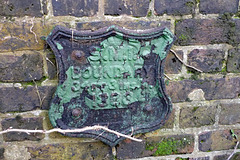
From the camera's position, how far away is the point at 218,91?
78cm

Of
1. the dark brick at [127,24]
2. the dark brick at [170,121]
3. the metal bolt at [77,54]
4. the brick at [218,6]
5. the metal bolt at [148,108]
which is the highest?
the brick at [218,6]

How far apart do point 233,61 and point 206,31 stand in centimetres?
17

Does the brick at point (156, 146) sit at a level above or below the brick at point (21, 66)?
below

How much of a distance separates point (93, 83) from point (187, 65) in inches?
13.7

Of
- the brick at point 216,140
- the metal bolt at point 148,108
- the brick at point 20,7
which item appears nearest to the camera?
the brick at point 20,7

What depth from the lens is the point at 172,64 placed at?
0.74 metres

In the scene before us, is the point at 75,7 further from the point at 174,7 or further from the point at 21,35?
the point at 174,7

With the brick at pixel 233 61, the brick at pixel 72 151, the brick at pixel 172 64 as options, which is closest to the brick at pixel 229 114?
the brick at pixel 233 61

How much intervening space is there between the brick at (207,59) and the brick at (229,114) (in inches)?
6.6

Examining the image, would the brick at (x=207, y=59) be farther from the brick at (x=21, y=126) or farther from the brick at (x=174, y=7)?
the brick at (x=21, y=126)

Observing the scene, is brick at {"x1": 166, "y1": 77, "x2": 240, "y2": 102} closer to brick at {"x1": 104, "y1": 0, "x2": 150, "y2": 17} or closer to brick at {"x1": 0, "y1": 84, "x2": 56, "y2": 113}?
brick at {"x1": 104, "y1": 0, "x2": 150, "y2": 17}

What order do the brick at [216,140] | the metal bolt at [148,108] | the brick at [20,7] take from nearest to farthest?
the brick at [20,7], the metal bolt at [148,108], the brick at [216,140]

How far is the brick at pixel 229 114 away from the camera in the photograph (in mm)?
814

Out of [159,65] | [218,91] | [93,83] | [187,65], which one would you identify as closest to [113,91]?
[93,83]
